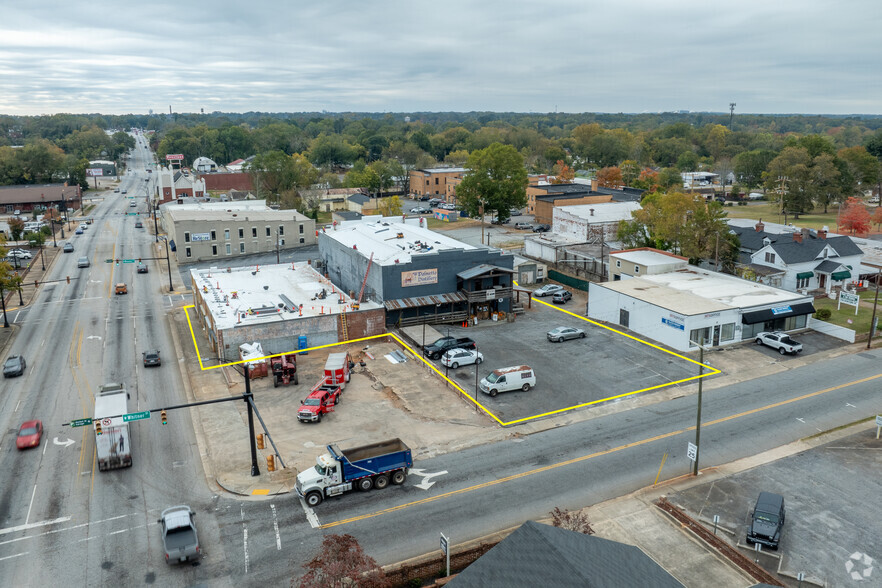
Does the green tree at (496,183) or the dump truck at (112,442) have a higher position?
the green tree at (496,183)

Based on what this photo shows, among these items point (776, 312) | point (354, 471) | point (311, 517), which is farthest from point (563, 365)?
point (311, 517)

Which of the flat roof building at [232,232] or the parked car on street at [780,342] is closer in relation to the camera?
the parked car on street at [780,342]

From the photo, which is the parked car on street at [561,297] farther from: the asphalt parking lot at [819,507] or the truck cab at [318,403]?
the asphalt parking lot at [819,507]

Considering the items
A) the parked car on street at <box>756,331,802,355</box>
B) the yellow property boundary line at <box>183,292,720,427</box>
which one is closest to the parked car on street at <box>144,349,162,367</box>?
the yellow property boundary line at <box>183,292,720,427</box>

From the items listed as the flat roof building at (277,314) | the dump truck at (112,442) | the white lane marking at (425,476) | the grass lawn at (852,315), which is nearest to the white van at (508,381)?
the white lane marking at (425,476)

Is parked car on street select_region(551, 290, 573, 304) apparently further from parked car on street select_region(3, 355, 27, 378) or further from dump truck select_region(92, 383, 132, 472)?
parked car on street select_region(3, 355, 27, 378)

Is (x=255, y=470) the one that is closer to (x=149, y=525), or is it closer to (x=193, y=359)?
(x=149, y=525)

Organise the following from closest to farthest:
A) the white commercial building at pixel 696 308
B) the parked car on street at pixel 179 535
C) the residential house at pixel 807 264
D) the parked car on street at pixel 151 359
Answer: the parked car on street at pixel 179 535
the parked car on street at pixel 151 359
the white commercial building at pixel 696 308
the residential house at pixel 807 264
